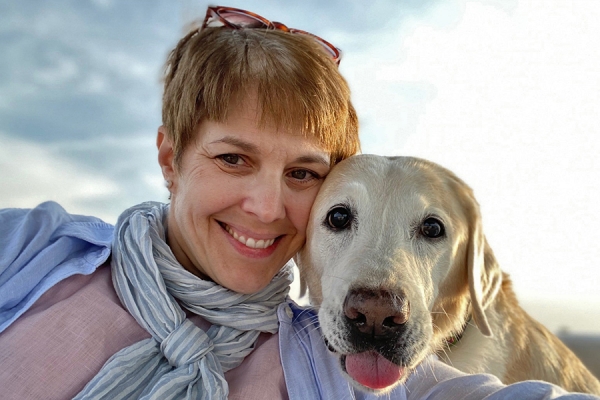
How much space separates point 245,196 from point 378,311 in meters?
0.72

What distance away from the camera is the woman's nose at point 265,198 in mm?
2111

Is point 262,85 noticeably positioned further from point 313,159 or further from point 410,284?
point 410,284

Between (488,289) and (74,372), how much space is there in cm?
182

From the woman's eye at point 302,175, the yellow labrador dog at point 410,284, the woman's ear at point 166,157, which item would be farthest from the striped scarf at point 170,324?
the woman's eye at point 302,175

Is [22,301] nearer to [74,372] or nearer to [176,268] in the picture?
[74,372]

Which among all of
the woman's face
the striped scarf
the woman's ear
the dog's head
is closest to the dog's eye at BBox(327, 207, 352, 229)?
the dog's head

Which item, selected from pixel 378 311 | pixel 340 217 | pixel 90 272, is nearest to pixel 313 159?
pixel 340 217

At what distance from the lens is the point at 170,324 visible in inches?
82.3

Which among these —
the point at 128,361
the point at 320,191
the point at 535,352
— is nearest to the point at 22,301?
the point at 128,361

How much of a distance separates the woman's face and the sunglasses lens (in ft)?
2.03

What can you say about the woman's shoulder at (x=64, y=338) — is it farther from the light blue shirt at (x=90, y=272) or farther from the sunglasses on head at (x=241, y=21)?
the sunglasses on head at (x=241, y=21)

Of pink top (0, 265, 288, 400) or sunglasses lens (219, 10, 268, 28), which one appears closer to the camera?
pink top (0, 265, 288, 400)

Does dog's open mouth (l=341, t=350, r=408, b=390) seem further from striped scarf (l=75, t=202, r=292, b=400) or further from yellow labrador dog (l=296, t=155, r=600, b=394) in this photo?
striped scarf (l=75, t=202, r=292, b=400)

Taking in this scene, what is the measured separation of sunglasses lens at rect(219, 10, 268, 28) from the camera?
255cm
